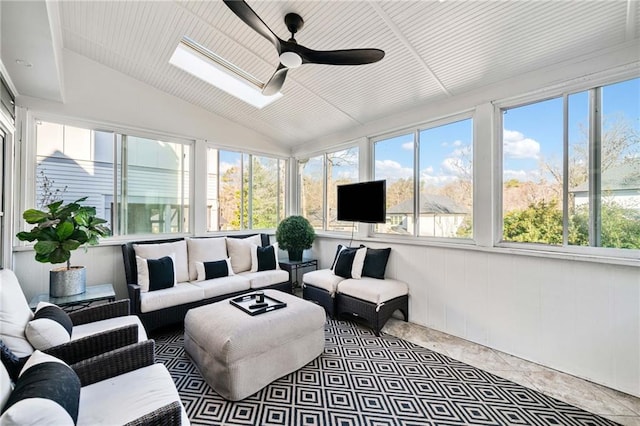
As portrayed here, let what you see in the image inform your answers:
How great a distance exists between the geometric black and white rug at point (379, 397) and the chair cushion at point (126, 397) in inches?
22.8

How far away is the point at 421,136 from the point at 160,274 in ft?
12.1

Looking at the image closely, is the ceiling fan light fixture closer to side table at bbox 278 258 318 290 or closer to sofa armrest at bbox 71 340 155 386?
sofa armrest at bbox 71 340 155 386

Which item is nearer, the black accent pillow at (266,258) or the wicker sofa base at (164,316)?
the wicker sofa base at (164,316)

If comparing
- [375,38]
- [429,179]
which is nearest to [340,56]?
[375,38]

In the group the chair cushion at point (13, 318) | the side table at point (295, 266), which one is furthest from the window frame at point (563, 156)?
the chair cushion at point (13, 318)

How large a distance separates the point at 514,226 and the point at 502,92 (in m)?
1.40

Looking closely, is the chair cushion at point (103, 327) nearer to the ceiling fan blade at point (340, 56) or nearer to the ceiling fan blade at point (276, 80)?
the ceiling fan blade at point (276, 80)

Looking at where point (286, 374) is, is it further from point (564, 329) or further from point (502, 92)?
point (502, 92)

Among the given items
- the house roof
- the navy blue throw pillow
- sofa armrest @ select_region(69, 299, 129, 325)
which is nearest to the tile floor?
the house roof

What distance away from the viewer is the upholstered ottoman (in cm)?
212

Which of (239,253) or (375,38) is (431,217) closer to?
(375,38)

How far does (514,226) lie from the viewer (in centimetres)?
296

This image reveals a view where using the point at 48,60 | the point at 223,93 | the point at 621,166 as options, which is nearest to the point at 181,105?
the point at 223,93

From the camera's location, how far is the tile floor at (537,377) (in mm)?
2074
